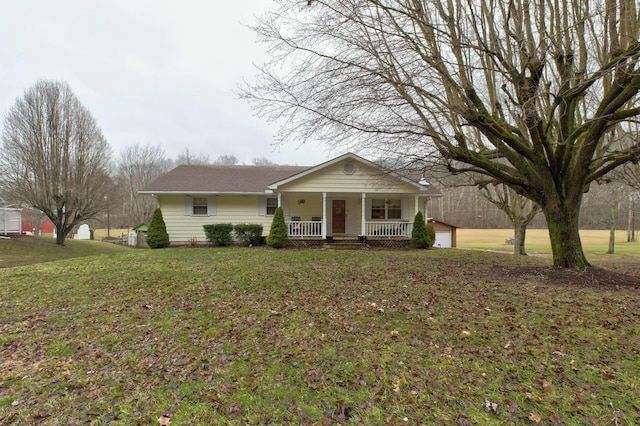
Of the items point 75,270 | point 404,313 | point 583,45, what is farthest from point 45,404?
point 583,45

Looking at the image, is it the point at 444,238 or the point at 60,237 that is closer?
the point at 60,237

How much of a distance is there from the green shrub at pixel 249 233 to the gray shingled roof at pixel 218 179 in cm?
205

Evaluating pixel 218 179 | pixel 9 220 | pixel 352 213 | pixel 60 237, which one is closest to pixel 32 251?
Answer: pixel 60 237

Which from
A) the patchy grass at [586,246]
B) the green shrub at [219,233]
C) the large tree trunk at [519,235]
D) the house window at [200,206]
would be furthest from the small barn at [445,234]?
the house window at [200,206]

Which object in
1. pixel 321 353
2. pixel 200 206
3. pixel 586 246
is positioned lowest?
pixel 586 246

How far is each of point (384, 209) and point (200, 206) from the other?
33.1 feet

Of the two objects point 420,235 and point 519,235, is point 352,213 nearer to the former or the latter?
point 420,235

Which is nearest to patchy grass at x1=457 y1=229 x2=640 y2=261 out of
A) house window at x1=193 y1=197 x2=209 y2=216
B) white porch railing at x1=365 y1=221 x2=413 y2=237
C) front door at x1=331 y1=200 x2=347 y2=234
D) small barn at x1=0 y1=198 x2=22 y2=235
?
white porch railing at x1=365 y1=221 x2=413 y2=237

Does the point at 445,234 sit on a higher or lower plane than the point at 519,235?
lower

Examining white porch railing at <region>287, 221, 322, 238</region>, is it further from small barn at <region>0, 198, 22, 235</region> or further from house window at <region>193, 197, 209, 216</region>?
small barn at <region>0, 198, 22, 235</region>

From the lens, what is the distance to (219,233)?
52.5 ft

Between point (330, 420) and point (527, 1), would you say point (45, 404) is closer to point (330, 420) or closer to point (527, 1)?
point (330, 420)

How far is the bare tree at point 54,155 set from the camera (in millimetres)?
20500

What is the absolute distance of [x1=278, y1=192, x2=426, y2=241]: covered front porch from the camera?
54.9 ft
